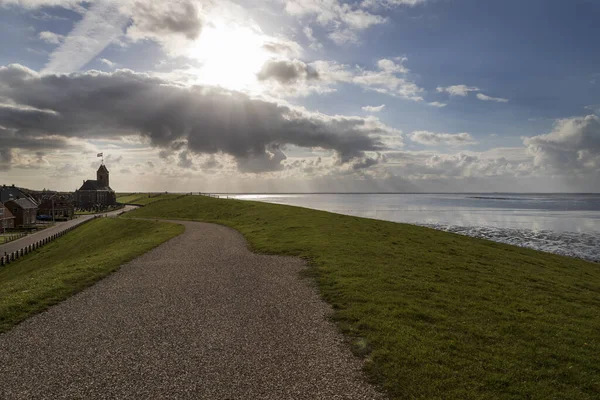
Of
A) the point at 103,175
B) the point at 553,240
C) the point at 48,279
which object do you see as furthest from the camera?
the point at 103,175

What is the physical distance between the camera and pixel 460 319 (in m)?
13.8

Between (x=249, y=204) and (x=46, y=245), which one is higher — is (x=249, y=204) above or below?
above

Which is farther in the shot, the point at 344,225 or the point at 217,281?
the point at 344,225

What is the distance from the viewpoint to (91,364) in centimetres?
1010

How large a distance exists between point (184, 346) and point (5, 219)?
10309 centimetres

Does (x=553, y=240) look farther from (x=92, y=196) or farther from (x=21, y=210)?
(x=92, y=196)

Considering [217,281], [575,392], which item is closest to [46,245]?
[217,281]

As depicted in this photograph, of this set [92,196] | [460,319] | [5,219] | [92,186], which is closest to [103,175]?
[92,186]

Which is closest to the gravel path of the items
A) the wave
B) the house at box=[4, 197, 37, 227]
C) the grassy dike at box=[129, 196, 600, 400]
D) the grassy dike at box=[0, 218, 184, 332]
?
the grassy dike at box=[0, 218, 184, 332]

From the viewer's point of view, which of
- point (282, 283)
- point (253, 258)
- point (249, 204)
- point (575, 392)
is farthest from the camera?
point (249, 204)

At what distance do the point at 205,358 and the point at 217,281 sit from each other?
362 inches

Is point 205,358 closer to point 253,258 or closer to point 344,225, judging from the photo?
point 253,258

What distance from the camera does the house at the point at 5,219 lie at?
85.9 metres

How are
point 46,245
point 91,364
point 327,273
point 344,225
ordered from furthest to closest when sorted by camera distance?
point 46,245
point 344,225
point 327,273
point 91,364
